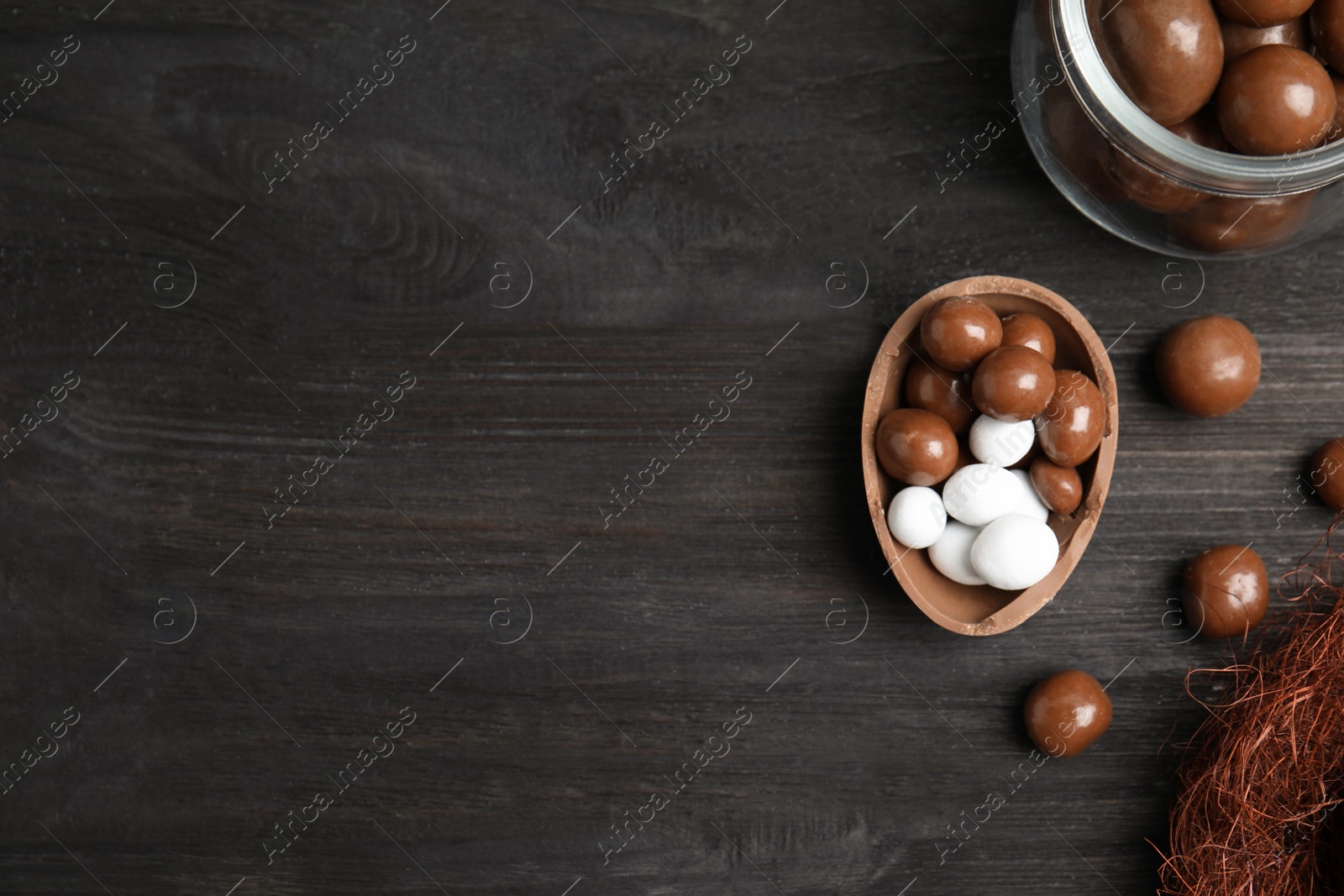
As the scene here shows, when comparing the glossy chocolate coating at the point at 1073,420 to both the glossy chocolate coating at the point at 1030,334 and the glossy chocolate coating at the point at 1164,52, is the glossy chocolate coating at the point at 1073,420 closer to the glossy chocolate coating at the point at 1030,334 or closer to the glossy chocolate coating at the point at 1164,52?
the glossy chocolate coating at the point at 1030,334

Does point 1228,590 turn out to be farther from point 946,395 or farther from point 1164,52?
point 1164,52

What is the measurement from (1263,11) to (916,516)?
0.41 meters

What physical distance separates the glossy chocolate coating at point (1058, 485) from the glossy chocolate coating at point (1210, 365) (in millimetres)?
123

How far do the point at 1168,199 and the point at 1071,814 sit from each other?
52 cm

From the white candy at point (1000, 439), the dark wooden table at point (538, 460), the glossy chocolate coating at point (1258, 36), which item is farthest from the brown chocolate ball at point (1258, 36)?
the white candy at point (1000, 439)

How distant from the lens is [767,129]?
817 millimetres

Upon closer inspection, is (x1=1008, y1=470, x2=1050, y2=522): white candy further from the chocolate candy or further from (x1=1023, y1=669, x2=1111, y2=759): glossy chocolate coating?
the chocolate candy

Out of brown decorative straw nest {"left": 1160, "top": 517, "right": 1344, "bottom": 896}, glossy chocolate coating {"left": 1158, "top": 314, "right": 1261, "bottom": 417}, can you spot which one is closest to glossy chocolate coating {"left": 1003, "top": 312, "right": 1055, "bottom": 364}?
glossy chocolate coating {"left": 1158, "top": 314, "right": 1261, "bottom": 417}

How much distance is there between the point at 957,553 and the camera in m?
0.75

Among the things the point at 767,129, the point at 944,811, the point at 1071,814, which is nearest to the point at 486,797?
the point at 944,811

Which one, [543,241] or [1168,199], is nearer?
[1168,199]

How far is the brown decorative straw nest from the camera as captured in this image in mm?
762

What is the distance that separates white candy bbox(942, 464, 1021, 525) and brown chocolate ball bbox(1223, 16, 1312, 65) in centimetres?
33

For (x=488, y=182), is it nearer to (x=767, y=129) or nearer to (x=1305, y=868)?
(x=767, y=129)
